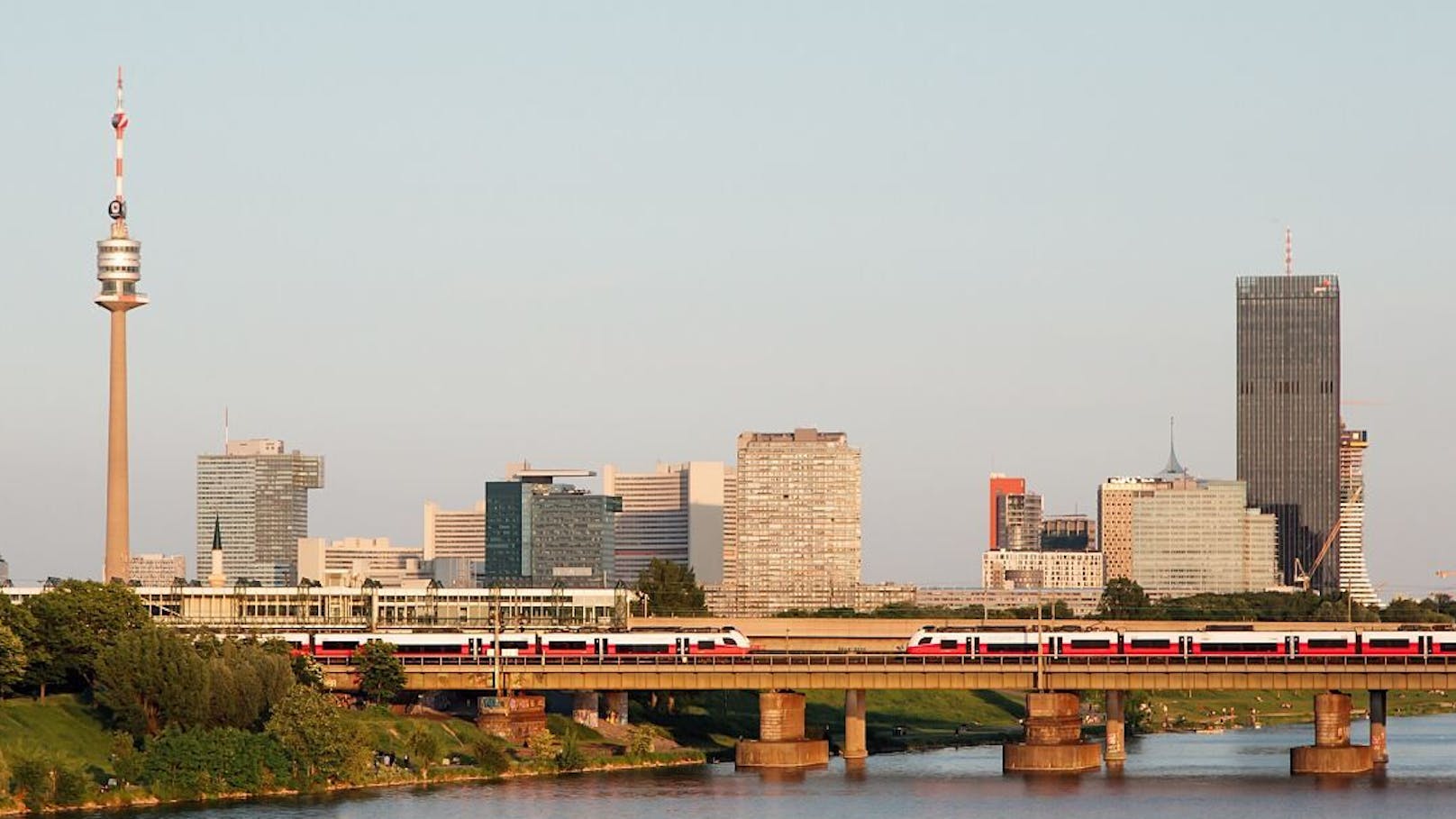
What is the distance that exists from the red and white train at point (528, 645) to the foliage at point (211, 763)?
28.5m

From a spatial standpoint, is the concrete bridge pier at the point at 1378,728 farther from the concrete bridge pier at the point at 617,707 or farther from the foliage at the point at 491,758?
the foliage at the point at 491,758

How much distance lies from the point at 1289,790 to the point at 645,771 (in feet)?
128

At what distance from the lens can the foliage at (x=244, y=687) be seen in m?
144

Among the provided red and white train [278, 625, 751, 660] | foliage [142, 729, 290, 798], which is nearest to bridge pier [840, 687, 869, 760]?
red and white train [278, 625, 751, 660]

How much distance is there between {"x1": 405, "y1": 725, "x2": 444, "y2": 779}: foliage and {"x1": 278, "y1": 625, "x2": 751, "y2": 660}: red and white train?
46.0 ft

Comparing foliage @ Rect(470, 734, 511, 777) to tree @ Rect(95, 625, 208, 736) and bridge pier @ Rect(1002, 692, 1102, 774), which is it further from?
bridge pier @ Rect(1002, 692, 1102, 774)

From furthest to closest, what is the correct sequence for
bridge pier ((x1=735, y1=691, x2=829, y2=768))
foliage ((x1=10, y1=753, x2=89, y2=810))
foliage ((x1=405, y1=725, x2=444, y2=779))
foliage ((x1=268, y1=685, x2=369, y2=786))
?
bridge pier ((x1=735, y1=691, x2=829, y2=768)) → foliage ((x1=405, y1=725, x2=444, y2=779)) → foliage ((x1=268, y1=685, x2=369, y2=786)) → foliage ((x1=10, y1=753, x2=89, y2=810))

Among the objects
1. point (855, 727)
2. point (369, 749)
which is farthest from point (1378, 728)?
point (369, 749)

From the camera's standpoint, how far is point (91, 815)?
12738cm

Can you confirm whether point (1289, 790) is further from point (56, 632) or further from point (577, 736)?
point (56, 632)

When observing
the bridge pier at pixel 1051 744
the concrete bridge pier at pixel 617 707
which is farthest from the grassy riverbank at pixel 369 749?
the bridge pier at pixel 1051 744

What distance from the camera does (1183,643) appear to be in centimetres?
16712

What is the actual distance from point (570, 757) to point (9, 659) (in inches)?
1323

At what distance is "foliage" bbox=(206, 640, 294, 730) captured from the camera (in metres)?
144
